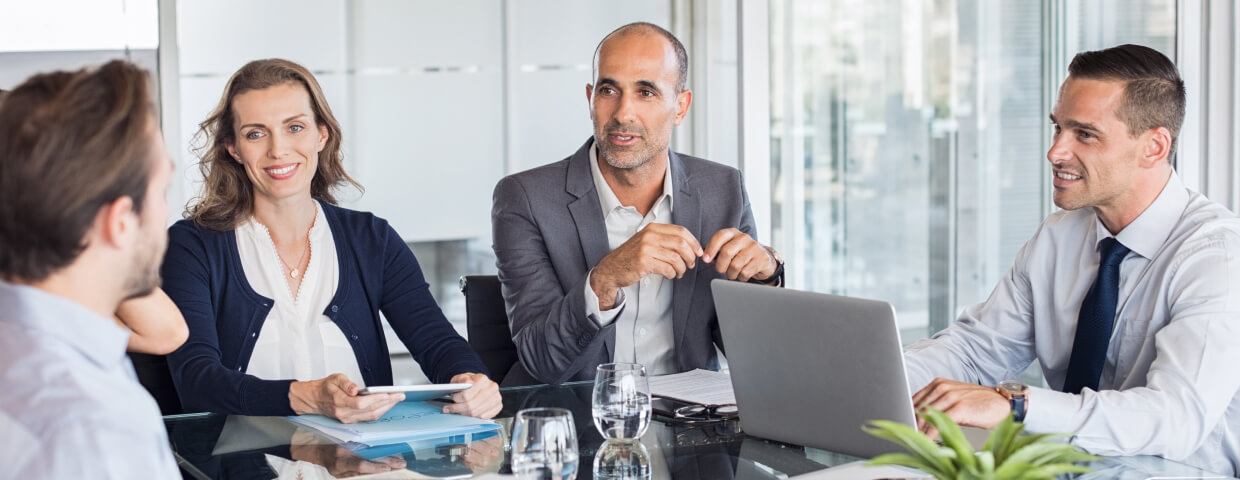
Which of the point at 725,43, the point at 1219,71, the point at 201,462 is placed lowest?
the point at 201,462

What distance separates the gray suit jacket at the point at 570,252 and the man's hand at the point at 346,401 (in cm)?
60

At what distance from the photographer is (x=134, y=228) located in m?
1.04

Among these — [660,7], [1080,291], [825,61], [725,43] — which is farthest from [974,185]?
[1080,291]

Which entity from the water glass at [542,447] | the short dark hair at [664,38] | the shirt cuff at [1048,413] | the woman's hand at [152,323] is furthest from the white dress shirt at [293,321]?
the shirt cuff at [1048,413]

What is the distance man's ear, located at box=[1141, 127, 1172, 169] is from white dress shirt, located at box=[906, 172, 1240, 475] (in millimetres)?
51

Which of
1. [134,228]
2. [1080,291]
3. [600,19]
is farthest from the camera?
[600,19]

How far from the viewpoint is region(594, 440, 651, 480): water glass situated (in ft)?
4.88

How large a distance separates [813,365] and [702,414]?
1.06ft

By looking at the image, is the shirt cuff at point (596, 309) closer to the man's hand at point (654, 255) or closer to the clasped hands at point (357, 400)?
the man's hand at point (654, 255)

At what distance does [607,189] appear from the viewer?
262cm

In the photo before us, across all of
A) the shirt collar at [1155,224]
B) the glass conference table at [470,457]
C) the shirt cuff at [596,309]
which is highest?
the shirt collar at [1155,224]

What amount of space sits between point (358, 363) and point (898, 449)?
4.26 feet

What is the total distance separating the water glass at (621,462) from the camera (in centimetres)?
149

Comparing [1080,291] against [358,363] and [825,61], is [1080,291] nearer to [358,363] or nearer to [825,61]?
[358,363]
